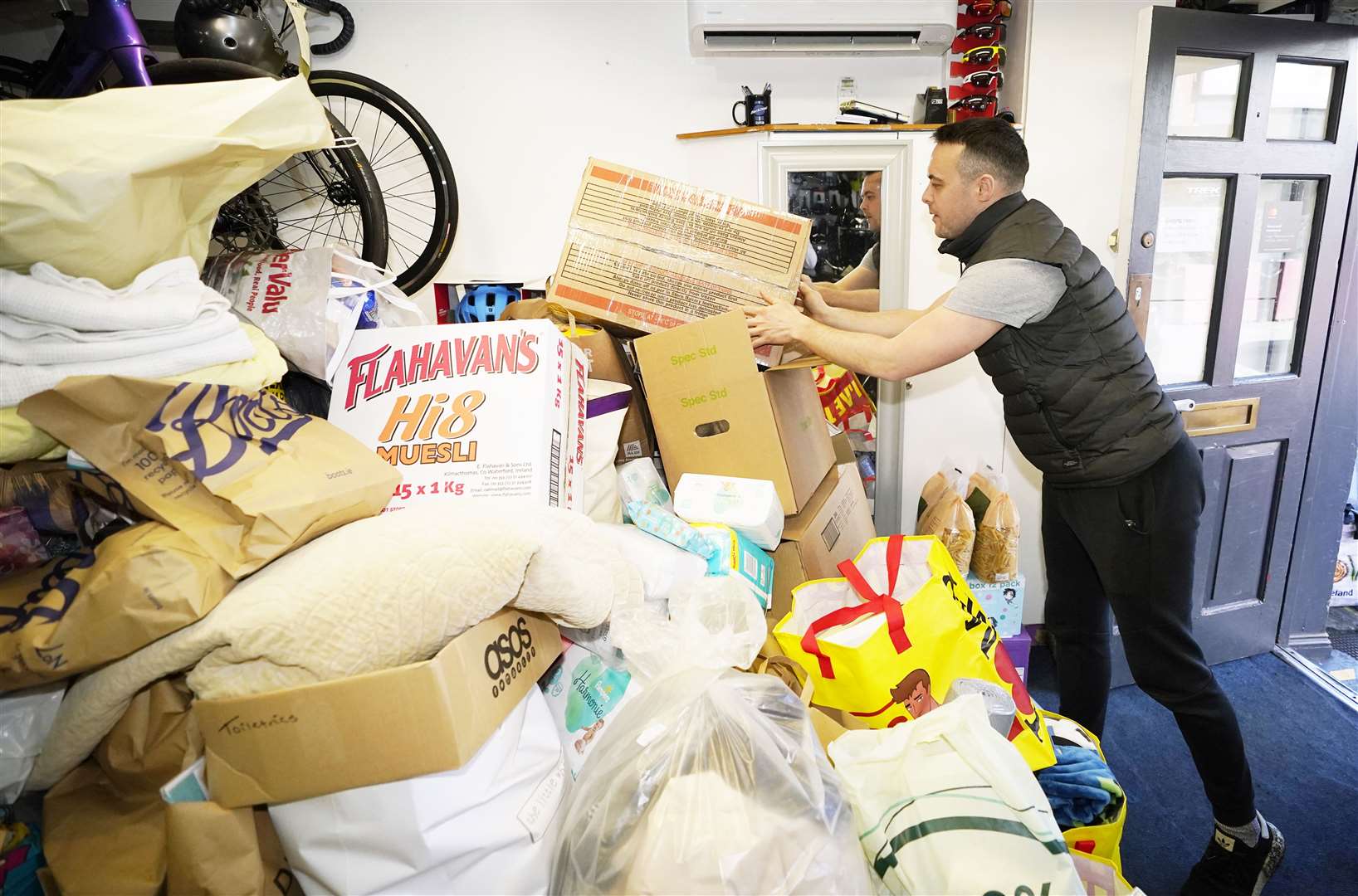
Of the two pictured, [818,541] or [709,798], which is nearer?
[709,798]

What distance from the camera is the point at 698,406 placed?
144cm

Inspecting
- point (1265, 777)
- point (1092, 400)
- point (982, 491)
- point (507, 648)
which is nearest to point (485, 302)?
point (507, 648)

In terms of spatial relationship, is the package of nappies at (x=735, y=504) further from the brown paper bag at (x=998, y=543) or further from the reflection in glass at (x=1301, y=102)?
the reflection in glass at (x=1301, y=102)

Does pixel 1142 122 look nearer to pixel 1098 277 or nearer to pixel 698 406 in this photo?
pixel 1098 277

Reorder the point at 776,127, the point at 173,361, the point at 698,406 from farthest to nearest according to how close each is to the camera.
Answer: the point at 776,127 → the point at 698,406 → the point at 173,361

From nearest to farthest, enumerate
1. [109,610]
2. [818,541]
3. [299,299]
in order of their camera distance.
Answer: [109,610] < [299,299] < [818,541]

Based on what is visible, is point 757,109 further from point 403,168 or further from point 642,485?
point 642,485

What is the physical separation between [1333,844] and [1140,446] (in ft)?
3.79

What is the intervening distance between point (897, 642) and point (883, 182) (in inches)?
69.5

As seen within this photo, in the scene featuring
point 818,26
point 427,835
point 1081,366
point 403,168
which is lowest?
point 427,835

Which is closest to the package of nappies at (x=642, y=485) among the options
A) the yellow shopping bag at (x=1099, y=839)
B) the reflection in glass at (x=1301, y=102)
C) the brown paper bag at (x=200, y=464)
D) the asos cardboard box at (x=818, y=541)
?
the asos cardboard box at (x=818, y=541)

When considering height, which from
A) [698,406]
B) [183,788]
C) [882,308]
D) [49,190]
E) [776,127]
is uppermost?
[776,127]

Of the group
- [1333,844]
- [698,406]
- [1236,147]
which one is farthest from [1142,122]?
[1333,844]

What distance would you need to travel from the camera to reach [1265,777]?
1.85m
